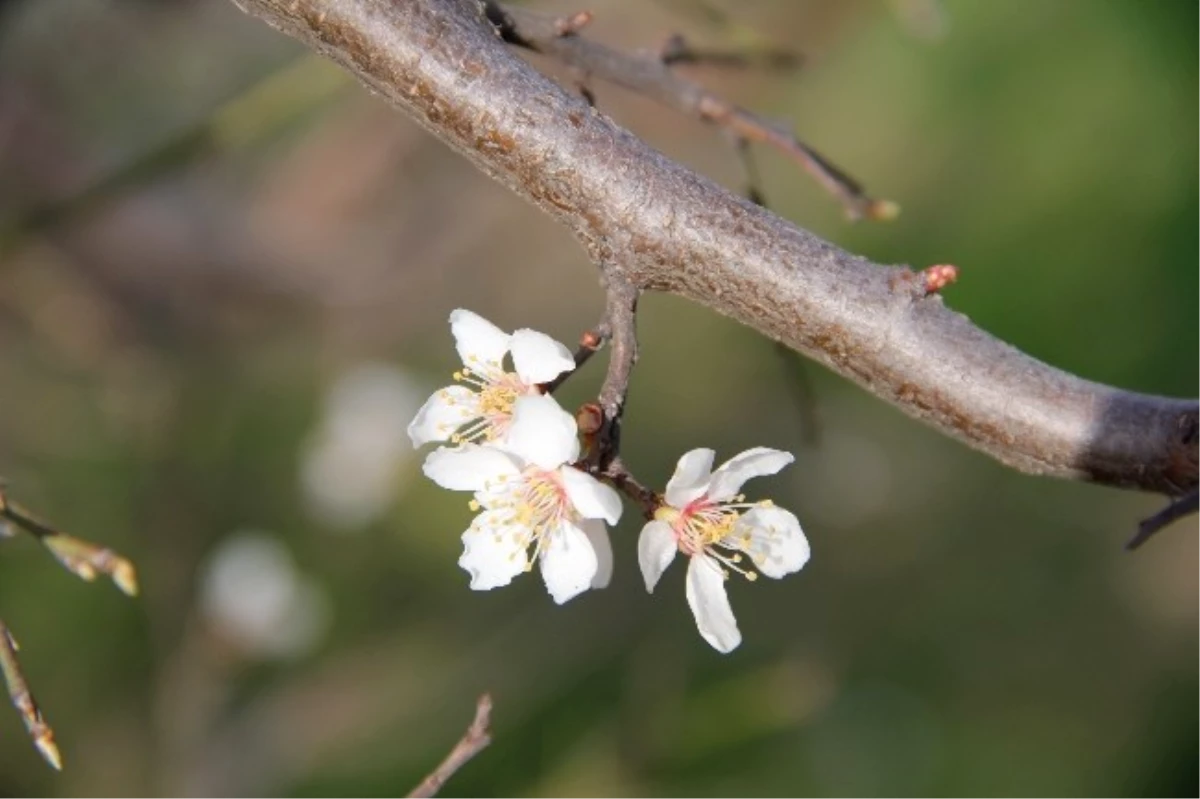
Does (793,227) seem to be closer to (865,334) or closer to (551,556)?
(865,334)

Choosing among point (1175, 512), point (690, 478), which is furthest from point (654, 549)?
point (1175, 512)

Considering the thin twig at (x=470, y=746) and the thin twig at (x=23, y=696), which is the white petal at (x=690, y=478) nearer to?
the thin twig at (x=470, y=746)

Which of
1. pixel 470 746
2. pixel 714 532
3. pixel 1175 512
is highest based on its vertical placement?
pixel 1175 512

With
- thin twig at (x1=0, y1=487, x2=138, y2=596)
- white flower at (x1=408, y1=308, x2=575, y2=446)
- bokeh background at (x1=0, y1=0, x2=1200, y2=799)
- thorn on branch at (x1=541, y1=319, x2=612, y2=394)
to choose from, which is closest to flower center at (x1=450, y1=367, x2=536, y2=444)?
white flower at (x1=408, y1=308, x2=575, y2=446)

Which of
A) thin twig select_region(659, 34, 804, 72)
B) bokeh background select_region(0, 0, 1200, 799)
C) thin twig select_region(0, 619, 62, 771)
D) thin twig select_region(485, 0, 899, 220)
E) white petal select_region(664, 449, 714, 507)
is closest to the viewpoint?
thin twig select_region(0, 619, 62, 771)

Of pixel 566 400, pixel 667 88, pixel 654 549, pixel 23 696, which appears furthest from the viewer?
pixel 566 400

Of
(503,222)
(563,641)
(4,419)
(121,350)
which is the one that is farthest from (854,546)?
(4,419)

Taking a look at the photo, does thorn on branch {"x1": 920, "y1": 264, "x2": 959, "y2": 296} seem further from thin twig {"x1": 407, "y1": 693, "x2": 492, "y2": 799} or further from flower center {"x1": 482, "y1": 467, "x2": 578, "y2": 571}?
thin twig {"x1": 407, "y1": 693, "x2": 492, "y2": 799}

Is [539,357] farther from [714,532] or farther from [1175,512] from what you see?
[1175,512]
